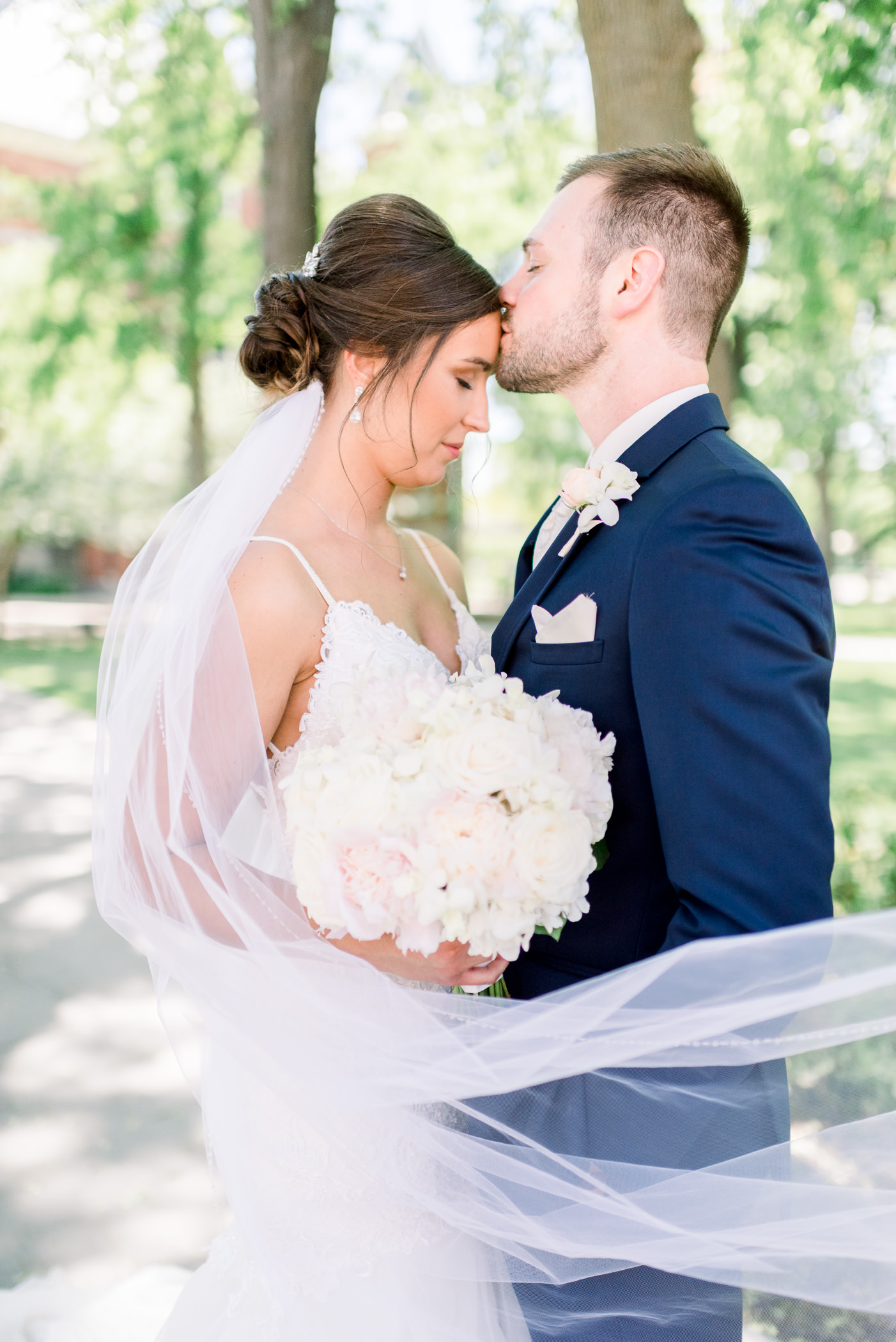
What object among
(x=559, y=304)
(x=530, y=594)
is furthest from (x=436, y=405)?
(x=530, y=594)

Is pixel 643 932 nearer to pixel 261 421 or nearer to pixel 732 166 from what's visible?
pixel 261 421

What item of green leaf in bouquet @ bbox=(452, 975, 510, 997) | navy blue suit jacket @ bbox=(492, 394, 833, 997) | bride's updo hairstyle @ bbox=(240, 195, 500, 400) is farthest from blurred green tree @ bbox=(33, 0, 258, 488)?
green leaf in bouquet @ bbox=(452, 975, 510, 997)

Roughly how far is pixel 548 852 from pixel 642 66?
376 cm

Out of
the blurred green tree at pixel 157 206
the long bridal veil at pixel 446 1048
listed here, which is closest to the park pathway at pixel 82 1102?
the long bridal veil at pixel 446 1048

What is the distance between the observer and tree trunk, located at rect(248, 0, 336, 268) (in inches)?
273

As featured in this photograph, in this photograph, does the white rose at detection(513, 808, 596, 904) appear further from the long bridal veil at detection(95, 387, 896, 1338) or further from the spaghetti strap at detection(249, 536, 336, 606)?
the spaghetti strap at detection(249, 536, 336, 606)

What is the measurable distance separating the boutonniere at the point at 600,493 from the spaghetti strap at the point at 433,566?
1.13 m

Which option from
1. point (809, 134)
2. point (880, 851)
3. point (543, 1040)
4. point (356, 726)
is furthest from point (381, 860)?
Result: point (809, 134)

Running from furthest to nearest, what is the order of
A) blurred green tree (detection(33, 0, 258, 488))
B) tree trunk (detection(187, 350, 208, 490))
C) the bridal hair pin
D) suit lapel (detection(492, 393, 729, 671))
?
tree trunk (detection(187, 350, 208, 490)) < blurred green tree (detection(33, 0, 258, 488)) < the bridal hair pin < suit lapel (detection(492, 393, 729, 671))

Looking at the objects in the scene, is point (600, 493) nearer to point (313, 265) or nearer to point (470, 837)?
point (470, 837)

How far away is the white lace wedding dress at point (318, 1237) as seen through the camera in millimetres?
2139

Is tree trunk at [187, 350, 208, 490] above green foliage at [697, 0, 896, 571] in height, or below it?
below

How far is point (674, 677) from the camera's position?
5.67 feet

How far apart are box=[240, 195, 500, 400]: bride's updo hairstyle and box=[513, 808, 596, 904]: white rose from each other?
1.43 m
